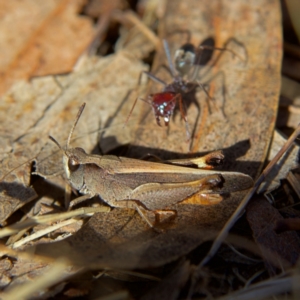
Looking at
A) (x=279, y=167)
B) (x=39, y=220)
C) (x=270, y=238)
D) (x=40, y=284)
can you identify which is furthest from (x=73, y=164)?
(x=279, y=167)

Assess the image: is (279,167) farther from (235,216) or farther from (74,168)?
(74,168)

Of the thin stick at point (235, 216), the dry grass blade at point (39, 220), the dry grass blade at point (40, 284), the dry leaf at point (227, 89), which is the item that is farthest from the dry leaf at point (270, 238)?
the dry grass blade at point (40, 284)

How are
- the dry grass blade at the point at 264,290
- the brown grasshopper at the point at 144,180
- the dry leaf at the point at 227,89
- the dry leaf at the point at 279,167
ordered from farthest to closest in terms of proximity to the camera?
1. the dry leaf at the point at 227,89
2. the dry leaf at the point at 279,167
3. the brown grasshopper at the point at 144,180
4. the dry grass blade at the point at 264,290

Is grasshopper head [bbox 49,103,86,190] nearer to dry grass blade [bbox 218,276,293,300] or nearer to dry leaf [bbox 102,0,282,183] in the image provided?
dry leaf [bbox 102,0,282,183]

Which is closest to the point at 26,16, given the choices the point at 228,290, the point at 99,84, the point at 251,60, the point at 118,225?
the point at 99,84

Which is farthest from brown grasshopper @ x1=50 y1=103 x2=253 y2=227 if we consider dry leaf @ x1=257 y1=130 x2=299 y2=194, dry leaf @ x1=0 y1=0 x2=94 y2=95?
dry leaf @ x1=0 y1=0 x2=94 y2=95

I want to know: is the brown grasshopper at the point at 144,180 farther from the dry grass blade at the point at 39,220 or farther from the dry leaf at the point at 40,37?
the dry leaf at the point at 40,37
